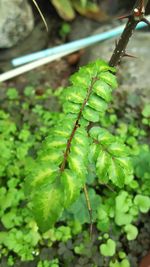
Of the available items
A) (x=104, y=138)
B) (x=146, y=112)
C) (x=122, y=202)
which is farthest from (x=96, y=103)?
(x=146, y=112)

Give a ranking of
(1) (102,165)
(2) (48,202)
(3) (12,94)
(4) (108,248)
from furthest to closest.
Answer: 1. (3) (12,94)
2. (4) (108,248)
3. (1) (102,165)
4. (2) (48,202)

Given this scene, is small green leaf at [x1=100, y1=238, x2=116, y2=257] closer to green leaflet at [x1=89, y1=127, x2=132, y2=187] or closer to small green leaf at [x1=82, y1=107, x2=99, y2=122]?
green leaflet at [x1=89, y1=127, x2=132, y2=187]

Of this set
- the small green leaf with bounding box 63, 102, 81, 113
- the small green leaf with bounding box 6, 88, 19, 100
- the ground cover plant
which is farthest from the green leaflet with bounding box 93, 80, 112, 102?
the small green leaf with bounding box 6, 88, 19, 100

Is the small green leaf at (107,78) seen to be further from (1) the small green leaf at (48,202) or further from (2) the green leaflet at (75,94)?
(1) the small green leaf at (48,202)

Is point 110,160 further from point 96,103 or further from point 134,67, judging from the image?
point 134,67

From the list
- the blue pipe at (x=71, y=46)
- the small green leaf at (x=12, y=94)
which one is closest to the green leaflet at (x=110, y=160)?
the small green leaf at (x=12, y=94)

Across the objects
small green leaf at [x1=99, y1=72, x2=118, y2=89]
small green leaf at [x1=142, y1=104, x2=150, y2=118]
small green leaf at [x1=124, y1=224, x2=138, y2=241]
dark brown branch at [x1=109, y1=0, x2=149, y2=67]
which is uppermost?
dark brown branch at [x1=109, y1=0, x2=149, y2=67]

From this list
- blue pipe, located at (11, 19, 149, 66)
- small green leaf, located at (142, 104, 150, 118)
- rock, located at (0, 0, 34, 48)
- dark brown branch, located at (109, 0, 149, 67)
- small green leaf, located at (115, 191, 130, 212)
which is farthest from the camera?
blue pipe, located at (11, 19, 149, 66)

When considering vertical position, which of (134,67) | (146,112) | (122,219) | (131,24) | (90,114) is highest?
(131,24)
